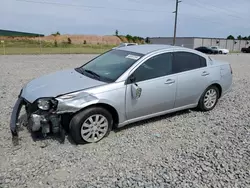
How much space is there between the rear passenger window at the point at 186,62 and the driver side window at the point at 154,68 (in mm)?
154

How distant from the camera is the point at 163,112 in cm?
430

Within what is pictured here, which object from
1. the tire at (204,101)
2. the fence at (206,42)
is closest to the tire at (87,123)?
the tire at (204,101)

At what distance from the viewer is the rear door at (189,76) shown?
14.4 ft

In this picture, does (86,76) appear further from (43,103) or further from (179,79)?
(179,79)

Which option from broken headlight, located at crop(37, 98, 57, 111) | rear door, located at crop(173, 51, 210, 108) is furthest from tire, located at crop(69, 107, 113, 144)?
rear door, located at crop(173, 51, 210, 108)

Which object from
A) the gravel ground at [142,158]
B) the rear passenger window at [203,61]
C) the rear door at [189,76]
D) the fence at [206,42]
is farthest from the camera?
the fence at [206,42]

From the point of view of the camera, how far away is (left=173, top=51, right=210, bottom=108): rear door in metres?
4.38

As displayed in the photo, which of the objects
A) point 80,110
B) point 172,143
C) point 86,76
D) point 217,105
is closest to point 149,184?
point 172,143

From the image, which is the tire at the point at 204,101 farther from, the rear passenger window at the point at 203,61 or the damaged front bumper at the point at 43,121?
the damaged front bumper at the point at 43,121

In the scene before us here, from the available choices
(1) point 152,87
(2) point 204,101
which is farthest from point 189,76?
(1) point 152,87

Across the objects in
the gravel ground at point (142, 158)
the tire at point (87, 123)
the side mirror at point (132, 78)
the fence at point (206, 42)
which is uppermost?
the fence at point (206, 42)

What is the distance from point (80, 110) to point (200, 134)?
2105 millimetres

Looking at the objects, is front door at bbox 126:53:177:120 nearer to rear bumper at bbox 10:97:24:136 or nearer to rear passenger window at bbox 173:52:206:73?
rear passenger window at bbox 173:52:206:73

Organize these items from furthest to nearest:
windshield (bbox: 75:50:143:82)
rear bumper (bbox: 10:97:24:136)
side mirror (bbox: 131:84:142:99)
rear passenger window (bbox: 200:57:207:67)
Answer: rear passenger window (bbox: 200:57:207:67), windshield (bbox: 75:50:143:82), side mirror (bbox: 131:84:142:99), rear bumper (bbox: 10:97:24:136)
